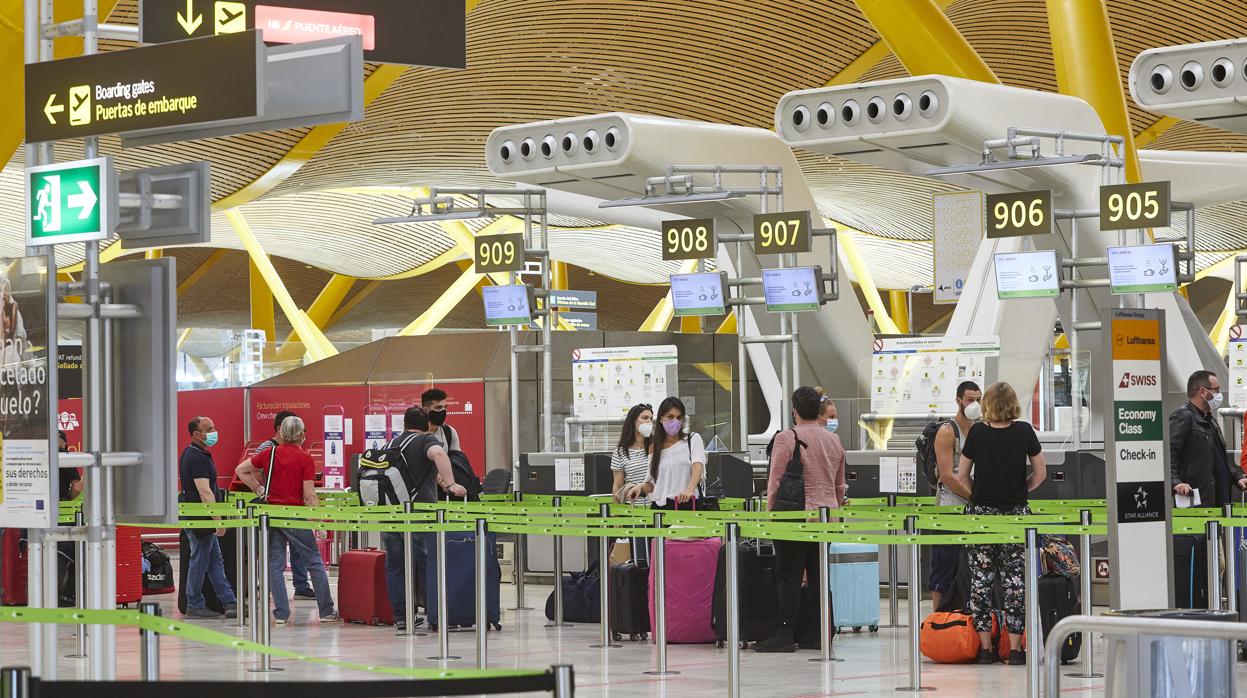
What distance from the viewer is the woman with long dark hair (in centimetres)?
1251

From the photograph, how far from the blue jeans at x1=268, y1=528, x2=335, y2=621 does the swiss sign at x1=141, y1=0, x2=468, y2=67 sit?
232 inches

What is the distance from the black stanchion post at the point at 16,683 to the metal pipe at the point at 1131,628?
3.02 metres

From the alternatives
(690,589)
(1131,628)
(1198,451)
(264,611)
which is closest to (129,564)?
(264,611)

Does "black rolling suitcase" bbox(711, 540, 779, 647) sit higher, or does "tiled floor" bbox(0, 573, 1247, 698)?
"black rolling suitcase" bbox(711, 540, 779, 647)

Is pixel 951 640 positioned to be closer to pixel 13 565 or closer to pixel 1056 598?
pixel 1056 598

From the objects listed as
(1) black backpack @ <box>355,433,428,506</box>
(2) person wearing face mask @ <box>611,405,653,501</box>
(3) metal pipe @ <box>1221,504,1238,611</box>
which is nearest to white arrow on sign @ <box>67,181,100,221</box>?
(1) black backpack @ <box>355,433,428,506</box>

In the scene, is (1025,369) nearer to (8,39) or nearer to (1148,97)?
(1148,97)

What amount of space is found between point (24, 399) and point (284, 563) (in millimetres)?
7235

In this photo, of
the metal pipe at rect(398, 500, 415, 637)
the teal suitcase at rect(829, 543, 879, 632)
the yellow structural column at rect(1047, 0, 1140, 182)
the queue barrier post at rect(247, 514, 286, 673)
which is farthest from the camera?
the yellow structural column at rect(1047, 0, 1140, 182)

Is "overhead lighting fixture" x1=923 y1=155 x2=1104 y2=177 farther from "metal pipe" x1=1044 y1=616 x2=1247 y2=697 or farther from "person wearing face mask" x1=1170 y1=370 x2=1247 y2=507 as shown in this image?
"metal pipe" x1=1044 y1=616 x2=1247 y2=697

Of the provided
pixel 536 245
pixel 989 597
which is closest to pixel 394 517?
pixel 989 597

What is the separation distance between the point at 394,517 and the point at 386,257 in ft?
127

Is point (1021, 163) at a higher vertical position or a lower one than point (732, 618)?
higher

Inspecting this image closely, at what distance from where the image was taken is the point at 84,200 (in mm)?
7305
